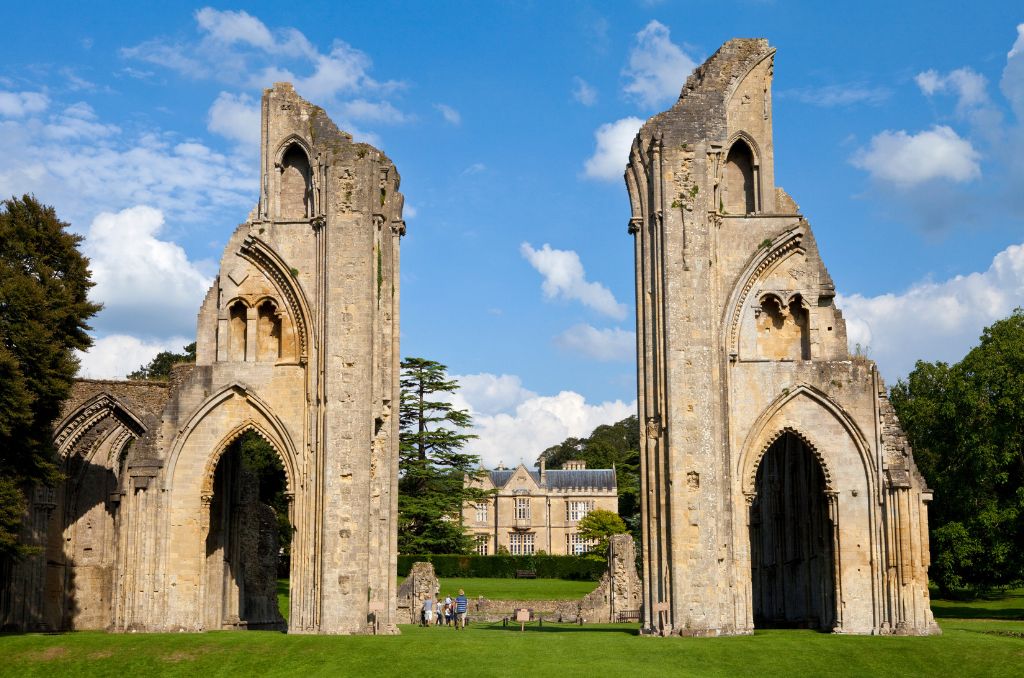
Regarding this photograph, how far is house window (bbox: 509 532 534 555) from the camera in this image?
88.1m

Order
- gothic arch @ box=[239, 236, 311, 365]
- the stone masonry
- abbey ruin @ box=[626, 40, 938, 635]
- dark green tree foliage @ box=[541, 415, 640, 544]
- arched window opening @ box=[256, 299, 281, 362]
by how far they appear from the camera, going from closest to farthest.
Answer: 1. abbey ruin @ box=[626, 40, 938, 635]
2. the stone masonry
3. gothic arch @ box=[239, 236, 311, 365]
4. arched window opening @ box=[256, 299, 281, 362]
5. dark green tree foliage @ box=[541, 415, 640, 544]

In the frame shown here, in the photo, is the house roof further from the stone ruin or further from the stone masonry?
the stone masonry

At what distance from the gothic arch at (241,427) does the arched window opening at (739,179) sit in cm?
1146

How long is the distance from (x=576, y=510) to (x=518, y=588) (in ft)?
125

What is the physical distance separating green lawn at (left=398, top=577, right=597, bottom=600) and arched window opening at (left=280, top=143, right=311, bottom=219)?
20256mm

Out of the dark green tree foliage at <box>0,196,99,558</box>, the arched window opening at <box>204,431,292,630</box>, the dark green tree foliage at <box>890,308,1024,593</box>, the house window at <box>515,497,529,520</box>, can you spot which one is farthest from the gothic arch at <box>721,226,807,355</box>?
the house window at <box>515,497,529,520</box>

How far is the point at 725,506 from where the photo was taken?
83.5 feet

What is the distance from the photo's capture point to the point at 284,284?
1083 inches

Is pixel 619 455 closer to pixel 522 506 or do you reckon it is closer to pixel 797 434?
pixel 522 506

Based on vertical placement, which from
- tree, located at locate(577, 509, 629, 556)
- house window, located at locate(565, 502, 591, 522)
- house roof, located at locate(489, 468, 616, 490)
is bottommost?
tree, located at locate(577, 509, 629, 556)

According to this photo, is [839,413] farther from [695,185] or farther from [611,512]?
[611,512]

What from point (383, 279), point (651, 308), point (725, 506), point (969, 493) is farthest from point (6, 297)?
point (969, 493)

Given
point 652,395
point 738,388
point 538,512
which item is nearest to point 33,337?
point 652,395

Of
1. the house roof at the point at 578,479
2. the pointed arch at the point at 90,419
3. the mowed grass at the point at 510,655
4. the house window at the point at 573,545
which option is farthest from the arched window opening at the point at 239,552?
the house window at the point at 573,545
